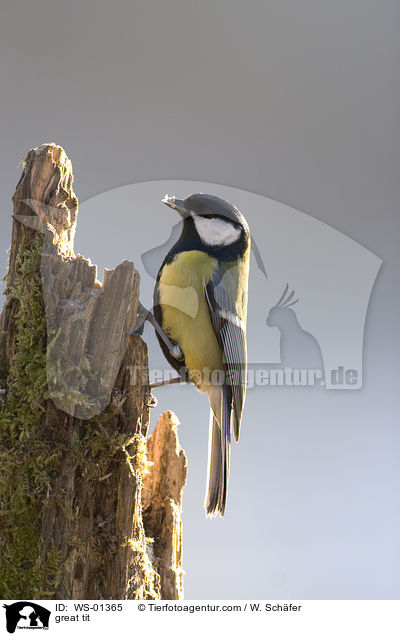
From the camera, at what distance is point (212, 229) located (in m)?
1.56

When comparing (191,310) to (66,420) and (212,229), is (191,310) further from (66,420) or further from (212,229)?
(66,420)

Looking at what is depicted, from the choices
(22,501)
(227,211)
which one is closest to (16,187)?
(227,211)

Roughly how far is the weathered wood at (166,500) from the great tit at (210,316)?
0.11 m

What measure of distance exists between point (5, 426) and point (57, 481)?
6.3 inches

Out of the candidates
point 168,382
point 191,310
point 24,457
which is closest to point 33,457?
point 24,457

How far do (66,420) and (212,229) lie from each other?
0.61 metres

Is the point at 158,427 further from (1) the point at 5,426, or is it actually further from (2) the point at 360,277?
(2) the point at 360,277

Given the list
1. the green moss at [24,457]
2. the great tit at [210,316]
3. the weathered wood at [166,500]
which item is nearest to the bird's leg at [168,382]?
the great tit at [210,316]

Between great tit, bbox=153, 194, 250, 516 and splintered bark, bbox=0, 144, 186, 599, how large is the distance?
17 cm

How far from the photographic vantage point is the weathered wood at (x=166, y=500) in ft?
5.01
